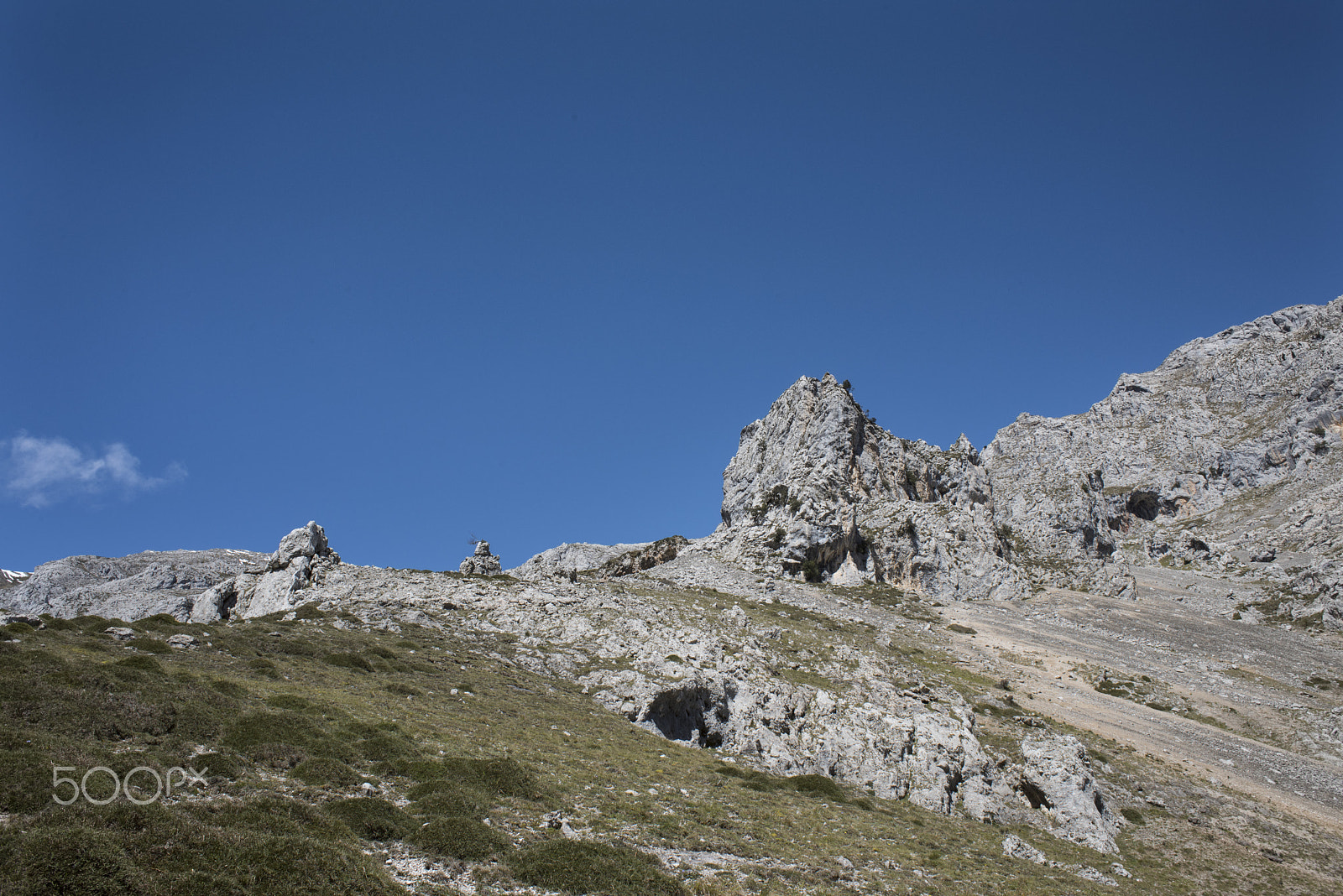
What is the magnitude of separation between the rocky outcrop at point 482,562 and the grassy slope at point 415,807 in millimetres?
45557

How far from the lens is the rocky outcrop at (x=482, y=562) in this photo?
85938 mm

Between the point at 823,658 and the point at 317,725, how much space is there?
42.2m

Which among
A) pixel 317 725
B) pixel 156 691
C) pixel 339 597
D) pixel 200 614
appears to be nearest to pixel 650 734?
pixel 317 725

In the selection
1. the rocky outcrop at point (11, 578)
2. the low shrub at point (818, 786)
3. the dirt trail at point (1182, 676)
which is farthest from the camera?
the rocky outcrop at point (11, 578)

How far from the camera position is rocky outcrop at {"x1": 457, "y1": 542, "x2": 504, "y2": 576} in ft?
282

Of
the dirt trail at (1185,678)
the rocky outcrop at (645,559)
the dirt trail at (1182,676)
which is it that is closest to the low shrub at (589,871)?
the dirt trail at (1182,676)

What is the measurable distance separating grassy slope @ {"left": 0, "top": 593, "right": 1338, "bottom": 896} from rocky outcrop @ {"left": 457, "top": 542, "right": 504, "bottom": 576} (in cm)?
4556

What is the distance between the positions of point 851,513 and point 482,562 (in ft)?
217

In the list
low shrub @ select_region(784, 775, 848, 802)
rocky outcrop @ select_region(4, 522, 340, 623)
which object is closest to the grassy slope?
low shrub @ select_region(784, 775, 848, 802)

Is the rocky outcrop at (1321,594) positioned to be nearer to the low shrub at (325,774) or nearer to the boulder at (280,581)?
the low shrub at (325,774)

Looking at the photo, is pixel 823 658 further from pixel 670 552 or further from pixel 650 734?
pixel 670 552

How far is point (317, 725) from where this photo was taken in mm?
23938

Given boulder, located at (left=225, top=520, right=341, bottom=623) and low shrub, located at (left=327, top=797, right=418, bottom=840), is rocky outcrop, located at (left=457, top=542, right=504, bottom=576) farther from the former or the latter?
low shrub, located at (left=327, top=797, right=418, bottom=840)

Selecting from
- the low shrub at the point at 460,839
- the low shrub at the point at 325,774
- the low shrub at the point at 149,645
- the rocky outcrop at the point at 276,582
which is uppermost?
the rocky outcrop at the point at 276,582
